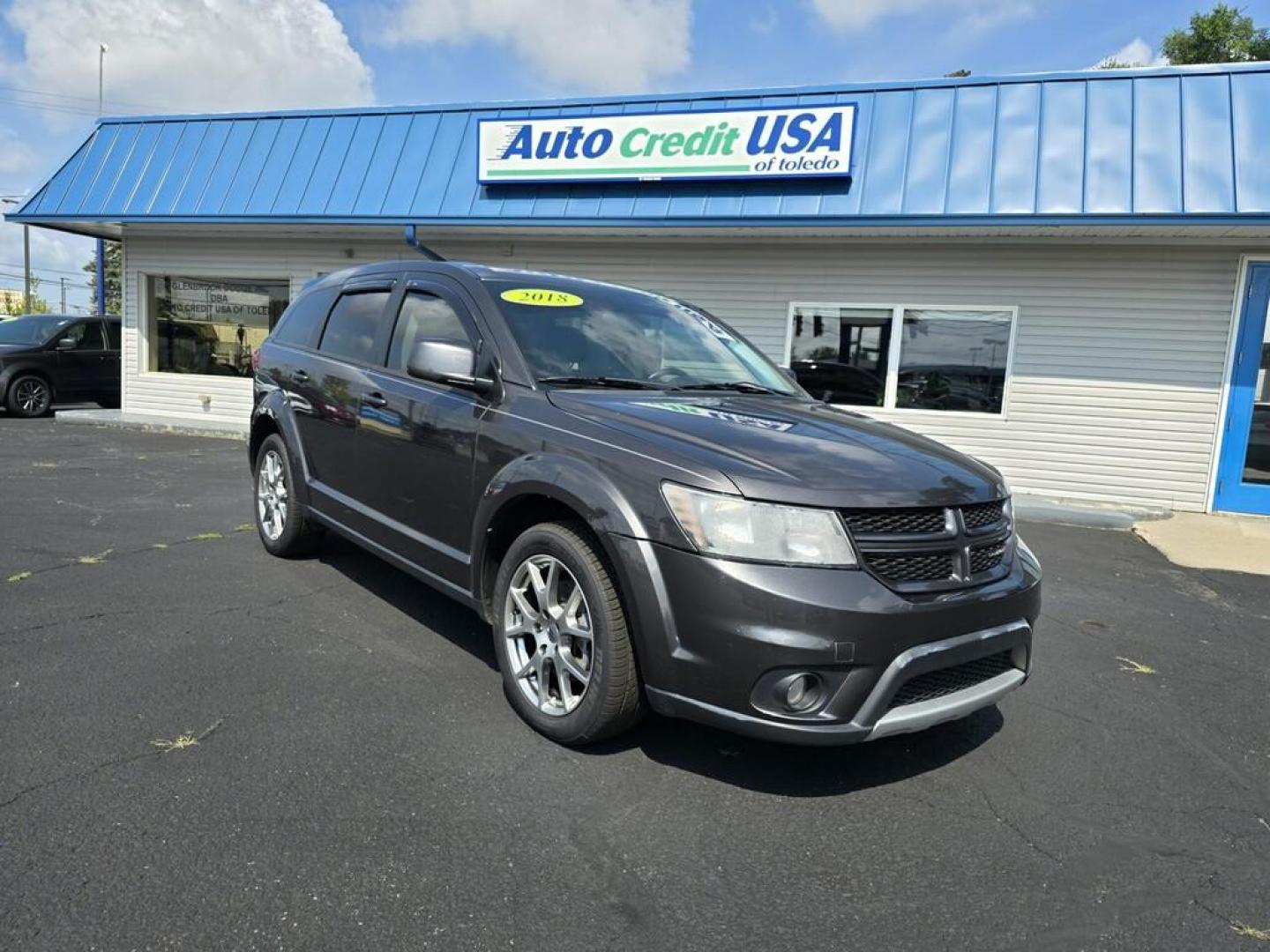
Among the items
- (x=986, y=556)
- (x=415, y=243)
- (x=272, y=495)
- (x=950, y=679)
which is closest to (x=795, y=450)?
(x=986, y=556)

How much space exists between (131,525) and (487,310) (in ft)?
13.6

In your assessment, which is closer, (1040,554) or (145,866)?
(145,866)

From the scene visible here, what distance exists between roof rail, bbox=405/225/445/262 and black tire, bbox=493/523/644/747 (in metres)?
8.32

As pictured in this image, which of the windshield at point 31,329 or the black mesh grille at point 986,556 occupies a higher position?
the windshield at point 31,329

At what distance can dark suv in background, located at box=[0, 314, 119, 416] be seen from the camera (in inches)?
511

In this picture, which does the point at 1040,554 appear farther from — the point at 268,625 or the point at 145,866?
the point at 145,866

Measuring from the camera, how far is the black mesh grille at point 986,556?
112 inches

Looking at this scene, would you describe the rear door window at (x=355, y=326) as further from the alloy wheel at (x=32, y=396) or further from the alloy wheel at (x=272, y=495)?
the alloy wheel at (x=32, y=396)

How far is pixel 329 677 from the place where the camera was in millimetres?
3551

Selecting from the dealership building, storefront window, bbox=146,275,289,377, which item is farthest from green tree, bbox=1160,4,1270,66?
storefront window, bbox=146,275,289,377

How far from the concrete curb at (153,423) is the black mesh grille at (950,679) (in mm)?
11710

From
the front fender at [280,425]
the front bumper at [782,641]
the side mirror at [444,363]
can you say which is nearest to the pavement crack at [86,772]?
the side mirror at [444,363]

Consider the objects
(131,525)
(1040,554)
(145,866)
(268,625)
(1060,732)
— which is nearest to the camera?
(145,866)

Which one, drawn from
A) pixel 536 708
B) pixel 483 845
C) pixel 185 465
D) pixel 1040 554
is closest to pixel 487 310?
pixel 536 708
